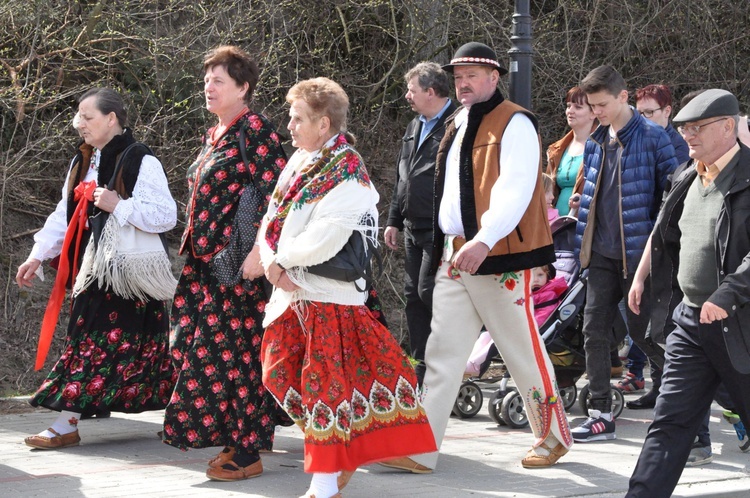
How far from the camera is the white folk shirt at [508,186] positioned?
549cm

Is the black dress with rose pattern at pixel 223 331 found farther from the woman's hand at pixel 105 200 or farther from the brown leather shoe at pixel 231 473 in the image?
the woman's hand at pixel 105 200

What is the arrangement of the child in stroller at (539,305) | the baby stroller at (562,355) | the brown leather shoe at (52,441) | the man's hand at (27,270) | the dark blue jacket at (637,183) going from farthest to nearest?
the child in stroller at (539,305)
the baby stroller at (562,355)
the dark blue jacket at (637,183)
the man's hand at (27,270)
the brown leather shoe at (52,441)

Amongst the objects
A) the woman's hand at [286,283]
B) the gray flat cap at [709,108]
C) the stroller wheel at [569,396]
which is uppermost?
the gray flat cap at [709,108]

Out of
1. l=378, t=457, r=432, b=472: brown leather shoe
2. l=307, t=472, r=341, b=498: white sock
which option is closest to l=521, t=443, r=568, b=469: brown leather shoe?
l=378, t=457, r=432, b=472: brown leather shoe

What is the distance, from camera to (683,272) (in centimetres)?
500

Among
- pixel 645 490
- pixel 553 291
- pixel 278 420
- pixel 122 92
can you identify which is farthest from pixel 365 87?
pixel 645 490

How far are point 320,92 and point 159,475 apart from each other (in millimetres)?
2073

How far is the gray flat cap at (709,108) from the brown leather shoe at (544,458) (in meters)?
1.92

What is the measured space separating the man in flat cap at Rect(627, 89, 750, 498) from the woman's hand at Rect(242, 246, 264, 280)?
6.15ft

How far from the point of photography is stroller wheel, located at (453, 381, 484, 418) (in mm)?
7469

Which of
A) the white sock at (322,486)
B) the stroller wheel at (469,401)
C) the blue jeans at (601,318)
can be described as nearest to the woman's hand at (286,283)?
the white sock at (322,486)

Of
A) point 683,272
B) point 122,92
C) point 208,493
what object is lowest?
point 208,493

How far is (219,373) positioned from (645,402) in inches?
138

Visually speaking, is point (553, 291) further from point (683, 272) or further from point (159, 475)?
point (159, 475)
